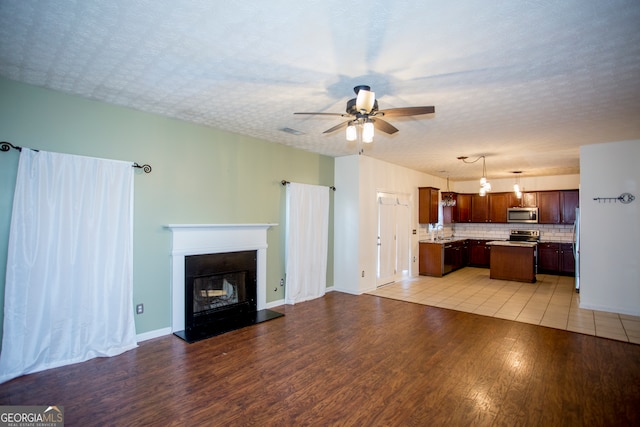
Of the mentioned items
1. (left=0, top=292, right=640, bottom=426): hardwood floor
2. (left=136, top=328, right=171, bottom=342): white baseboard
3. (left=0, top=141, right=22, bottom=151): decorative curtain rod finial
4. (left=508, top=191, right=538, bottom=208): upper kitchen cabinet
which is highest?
(left=0, top=141, right=22, bottom=151): decorative curtain rod finial

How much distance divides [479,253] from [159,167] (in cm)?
903

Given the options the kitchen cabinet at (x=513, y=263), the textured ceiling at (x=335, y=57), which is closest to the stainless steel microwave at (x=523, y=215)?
the kitchen cabinet at (x=513, y=263)

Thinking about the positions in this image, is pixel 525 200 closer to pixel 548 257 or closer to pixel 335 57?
pixel 548 257

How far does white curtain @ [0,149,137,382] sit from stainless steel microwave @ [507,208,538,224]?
9387 millimetres

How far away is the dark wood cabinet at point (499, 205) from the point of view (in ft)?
30.0

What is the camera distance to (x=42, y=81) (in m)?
2.95

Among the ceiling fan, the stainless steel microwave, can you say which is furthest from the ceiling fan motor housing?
the stainless steel microwave

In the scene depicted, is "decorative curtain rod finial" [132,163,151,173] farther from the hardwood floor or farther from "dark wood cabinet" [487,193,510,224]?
"dark wood cabinet" [487,193,510,224]

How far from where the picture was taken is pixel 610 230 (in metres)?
4.99

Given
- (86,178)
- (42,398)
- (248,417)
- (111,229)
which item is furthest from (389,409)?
(86,178)

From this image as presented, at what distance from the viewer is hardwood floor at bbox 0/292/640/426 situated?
7.77 ft

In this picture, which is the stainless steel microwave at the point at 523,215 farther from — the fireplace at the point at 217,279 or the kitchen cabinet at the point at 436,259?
the fireplace at the point at 217,279

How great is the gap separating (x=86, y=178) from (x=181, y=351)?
211cm

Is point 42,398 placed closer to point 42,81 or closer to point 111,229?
point 111,229
